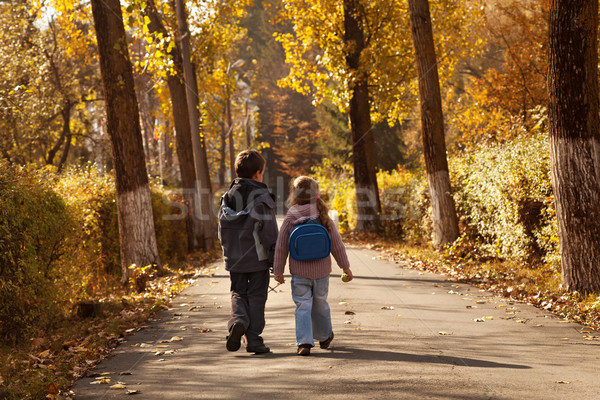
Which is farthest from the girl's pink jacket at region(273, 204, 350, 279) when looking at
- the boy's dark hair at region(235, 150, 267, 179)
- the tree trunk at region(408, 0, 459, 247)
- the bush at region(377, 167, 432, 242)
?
the bush at region(377, 167, 432, 242)

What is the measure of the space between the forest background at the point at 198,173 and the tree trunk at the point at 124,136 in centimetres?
35

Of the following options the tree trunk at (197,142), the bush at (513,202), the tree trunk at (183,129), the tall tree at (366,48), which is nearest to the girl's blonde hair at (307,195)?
the bush at (513,202)

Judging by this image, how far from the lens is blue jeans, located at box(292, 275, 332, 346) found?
6957 millimetres

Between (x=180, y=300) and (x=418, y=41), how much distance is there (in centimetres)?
827

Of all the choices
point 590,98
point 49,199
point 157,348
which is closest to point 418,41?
point 590,98

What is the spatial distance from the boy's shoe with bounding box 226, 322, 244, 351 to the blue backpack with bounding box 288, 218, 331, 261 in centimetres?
88

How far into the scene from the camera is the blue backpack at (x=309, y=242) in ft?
22.9

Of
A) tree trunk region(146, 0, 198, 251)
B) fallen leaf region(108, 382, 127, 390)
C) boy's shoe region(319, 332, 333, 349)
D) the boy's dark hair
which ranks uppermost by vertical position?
tree trunk region(146, 0, 198, 251)

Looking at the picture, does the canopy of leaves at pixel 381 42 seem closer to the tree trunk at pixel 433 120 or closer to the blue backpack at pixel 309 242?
the tree trunk at pixel 433 120

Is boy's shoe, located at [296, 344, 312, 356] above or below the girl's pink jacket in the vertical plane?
below

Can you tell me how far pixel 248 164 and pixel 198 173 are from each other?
15232 millimetres

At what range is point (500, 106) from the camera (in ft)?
83.0

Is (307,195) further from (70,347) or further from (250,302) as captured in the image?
(70,347)

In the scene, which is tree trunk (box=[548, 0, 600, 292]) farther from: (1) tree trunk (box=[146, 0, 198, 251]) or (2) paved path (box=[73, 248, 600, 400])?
(1) tree trunk (box=[146, 0, 198, 251])
